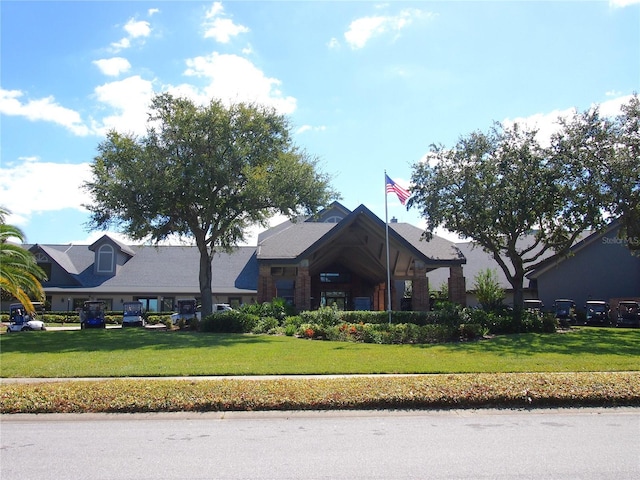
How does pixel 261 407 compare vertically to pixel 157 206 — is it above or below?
below

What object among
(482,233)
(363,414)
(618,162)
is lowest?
(363,414)

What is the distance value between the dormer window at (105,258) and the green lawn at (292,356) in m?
22.0

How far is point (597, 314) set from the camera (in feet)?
111

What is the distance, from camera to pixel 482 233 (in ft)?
88.7

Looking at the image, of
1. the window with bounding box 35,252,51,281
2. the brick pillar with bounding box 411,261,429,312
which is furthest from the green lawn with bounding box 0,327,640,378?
the window with bounding box 35,252,51,281

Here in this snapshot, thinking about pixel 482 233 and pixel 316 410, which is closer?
pixel 316 410

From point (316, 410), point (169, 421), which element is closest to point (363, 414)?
point (316, 410)

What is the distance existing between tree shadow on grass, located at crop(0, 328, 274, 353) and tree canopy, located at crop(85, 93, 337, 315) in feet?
22.0

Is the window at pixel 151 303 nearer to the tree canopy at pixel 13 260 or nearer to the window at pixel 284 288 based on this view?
the window at pixel 284 288

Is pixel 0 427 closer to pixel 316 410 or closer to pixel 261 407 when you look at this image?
pixel 261 407

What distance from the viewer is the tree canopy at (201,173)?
26.4 m

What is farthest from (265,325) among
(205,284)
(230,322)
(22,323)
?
(22,323)

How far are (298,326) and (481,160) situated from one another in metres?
12.1

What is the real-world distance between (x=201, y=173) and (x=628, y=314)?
25.8 meters
